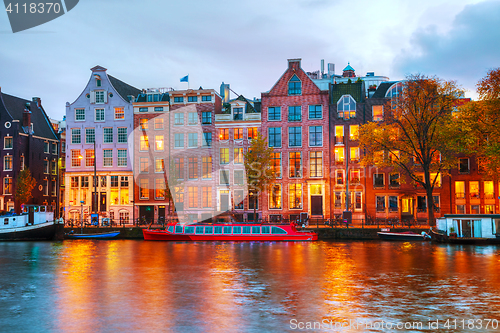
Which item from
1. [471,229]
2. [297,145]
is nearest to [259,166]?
[297,145]

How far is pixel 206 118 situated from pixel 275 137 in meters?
11.1

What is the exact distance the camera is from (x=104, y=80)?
7369 cm

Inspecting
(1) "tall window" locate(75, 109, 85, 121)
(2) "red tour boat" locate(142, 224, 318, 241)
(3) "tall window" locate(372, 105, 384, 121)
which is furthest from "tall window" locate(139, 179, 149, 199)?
(3) "tall window" locate(372, 105, 384, 121)

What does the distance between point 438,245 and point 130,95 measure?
52185 mm

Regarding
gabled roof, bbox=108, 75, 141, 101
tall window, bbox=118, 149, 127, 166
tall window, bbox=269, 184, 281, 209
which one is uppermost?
gabled roof, bbox=108, 75, 141, 101

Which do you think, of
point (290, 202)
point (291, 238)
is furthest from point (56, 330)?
point (290, 202)

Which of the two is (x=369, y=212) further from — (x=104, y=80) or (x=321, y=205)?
(x=104, y=80)

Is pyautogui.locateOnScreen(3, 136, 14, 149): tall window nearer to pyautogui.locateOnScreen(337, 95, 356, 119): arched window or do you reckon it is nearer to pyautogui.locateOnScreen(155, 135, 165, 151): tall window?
pyautogui.locateOnScreen(155, 135, 165, 151): tall window

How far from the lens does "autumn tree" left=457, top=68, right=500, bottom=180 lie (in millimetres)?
47156

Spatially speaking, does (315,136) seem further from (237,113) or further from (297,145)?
(237,113)

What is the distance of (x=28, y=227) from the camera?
58219 mm

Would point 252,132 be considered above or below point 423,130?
above

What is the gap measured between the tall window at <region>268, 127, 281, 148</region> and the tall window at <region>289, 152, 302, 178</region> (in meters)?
2.86

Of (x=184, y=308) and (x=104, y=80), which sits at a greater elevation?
(x=104, y=80)
